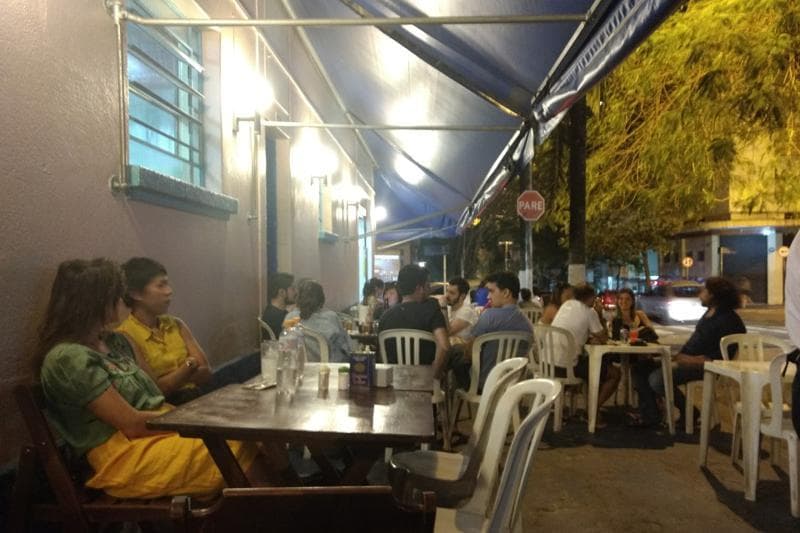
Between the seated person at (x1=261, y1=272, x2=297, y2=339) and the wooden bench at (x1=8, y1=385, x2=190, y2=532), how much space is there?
3754 mm

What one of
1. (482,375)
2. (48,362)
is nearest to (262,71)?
(482,375)

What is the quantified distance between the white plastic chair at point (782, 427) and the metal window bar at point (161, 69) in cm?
433

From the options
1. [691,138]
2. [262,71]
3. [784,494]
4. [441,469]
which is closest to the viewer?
[441,469]

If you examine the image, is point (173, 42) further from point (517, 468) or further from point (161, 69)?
point (517, 468)

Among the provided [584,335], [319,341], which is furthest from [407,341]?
[584,335]

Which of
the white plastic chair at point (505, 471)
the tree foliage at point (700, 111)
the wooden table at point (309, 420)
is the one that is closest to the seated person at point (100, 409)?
the wooden table at point (309, 420)

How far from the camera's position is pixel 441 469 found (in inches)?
137

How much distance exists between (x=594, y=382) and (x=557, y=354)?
0.45 m

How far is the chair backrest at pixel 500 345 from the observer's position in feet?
19.0

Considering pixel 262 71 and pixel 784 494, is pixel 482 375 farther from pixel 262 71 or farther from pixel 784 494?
pixel 262 71

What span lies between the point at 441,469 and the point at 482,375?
8.41 ft

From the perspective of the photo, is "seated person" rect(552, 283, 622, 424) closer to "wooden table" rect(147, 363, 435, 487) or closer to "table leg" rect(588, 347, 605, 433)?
"table leg" rect(588, 347, 605, 433)

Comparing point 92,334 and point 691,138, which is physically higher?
point 691,138

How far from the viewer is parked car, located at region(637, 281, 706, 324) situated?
22766 mm
